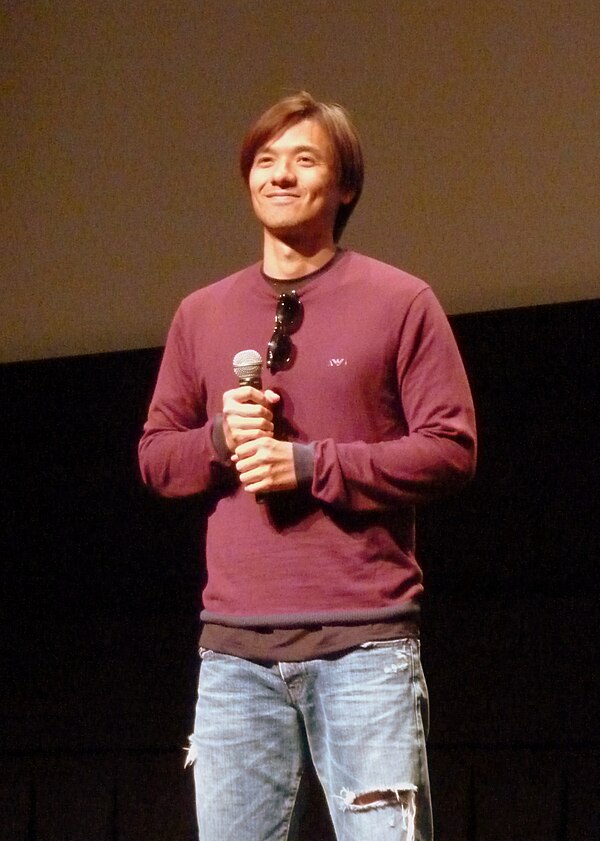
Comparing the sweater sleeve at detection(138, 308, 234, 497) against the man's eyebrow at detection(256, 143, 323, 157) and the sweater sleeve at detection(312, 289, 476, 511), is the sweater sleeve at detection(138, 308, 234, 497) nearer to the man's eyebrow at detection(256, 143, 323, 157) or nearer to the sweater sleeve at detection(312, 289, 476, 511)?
the sweater sleeve at detection(312, 289, 476, 511)

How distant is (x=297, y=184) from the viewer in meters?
1.42

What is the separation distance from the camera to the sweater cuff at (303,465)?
129cm

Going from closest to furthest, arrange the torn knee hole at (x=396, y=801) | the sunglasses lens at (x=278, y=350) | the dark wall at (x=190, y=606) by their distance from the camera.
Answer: the torn knee hole at (x=396, y=801), the sunglasses lens at (x=278, y=350), the dark wall at (x=190, y=606)

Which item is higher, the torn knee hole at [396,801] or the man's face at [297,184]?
the man's face at [297,184]

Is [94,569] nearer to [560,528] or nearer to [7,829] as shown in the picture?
[7,829]

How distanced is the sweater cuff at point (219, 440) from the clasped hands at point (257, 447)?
4cm

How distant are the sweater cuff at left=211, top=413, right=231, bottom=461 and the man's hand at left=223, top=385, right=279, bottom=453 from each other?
0.03 meters

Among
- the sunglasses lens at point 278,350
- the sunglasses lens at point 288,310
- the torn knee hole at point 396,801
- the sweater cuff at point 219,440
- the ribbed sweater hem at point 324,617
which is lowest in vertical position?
the torn knee hole at point 396,801

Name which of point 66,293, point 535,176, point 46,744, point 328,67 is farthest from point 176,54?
point 46,744

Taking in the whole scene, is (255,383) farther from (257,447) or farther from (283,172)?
(283,172)

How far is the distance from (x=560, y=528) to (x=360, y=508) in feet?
4.44

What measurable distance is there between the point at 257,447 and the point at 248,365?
0.11m

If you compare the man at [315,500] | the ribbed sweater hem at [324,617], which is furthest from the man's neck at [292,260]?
the ribbed sweater hem at [324,617]

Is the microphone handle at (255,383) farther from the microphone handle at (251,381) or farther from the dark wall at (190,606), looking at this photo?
the dark wall at (190,606)
